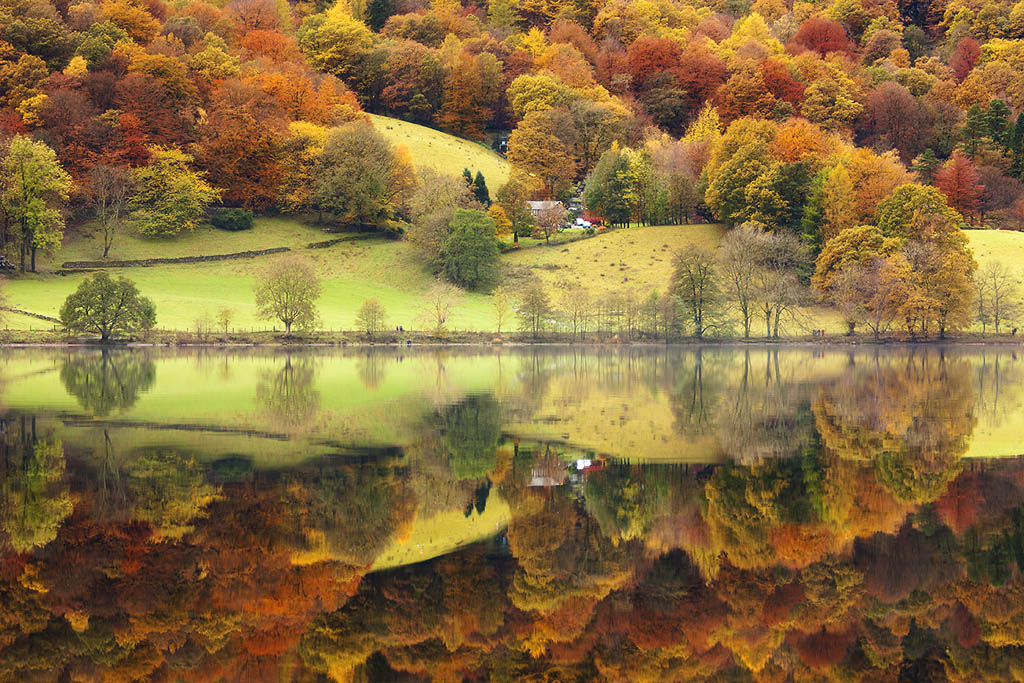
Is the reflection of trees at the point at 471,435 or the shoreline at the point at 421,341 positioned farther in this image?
the shoreline at the point at 421,341

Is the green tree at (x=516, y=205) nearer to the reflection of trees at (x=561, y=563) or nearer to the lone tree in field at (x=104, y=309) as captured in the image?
the lone tree in field at (x=104, y=309)

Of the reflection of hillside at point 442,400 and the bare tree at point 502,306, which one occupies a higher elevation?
the bare tree at point 502,306

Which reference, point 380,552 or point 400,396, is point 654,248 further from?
point 380,552

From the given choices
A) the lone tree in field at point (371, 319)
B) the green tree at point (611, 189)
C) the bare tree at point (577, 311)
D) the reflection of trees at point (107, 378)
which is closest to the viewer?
the reflection of trees at point (107, 378)

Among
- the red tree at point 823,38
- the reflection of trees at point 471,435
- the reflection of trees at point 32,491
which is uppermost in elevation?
the red tree at point 823,38

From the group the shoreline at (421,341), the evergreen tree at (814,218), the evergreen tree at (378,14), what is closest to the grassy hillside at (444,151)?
the evergreen tree at (378,14)

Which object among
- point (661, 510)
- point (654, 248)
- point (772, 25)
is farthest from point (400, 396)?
point (772, 25)

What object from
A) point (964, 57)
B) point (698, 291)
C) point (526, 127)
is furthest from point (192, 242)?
point (964, 57)
